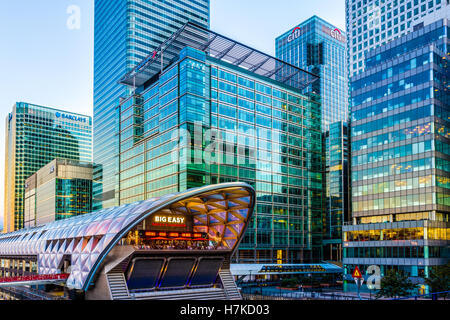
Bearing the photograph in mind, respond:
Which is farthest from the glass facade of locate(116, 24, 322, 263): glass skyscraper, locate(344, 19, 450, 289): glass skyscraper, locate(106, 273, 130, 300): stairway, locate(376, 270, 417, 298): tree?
locate(106, 273, 130, 300): stairway

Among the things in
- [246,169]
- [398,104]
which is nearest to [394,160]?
[398,104]

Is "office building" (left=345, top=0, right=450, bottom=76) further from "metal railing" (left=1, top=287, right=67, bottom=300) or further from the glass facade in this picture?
"metal railing" (left=1, top=287, right=67, bottom=300)

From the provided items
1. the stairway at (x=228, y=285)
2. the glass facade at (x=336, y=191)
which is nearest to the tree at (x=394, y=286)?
the stairway at (x=228, y=285)

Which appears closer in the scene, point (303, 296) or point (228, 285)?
point (303, 296)

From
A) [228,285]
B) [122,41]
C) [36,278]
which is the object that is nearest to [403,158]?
[228,285]

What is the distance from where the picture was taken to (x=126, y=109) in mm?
142375

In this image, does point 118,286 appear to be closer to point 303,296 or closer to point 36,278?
point 36,278

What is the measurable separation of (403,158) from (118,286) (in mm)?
62666

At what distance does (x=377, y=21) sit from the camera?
459ft

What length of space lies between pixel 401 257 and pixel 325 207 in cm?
6066

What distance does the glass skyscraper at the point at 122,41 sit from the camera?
175 meters

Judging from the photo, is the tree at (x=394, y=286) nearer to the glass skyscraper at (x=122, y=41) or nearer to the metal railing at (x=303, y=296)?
the metal railing at (x=303, y=296)

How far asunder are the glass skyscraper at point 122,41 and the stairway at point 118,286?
111 meters
